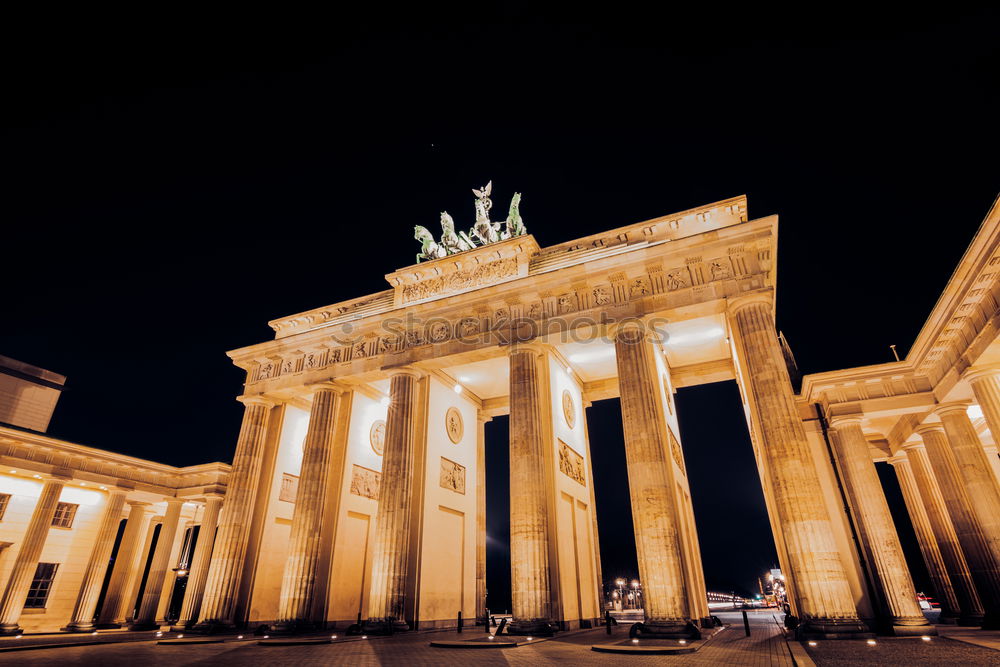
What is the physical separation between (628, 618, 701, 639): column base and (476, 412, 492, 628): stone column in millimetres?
8895

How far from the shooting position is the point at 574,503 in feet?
65.6

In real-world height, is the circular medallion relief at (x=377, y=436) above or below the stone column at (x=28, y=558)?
above

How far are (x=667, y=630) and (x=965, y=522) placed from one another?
41.8ft

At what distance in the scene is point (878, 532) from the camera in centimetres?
1631

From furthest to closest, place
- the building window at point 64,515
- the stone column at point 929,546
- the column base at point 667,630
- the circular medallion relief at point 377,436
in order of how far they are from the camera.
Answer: the building window at point 64,515 < the circular medallion relief at point 377,436 < the stone column at point 929,546 < the column base at point 667,630

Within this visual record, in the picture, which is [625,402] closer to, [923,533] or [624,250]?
[624,250]

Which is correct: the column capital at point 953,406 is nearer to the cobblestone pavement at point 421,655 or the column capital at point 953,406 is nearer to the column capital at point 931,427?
the column capital at point 931,427

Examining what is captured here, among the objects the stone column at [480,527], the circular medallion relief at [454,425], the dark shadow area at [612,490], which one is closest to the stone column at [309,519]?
the circular medallion relief at [454,425]

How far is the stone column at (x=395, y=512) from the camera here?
16.8 metres

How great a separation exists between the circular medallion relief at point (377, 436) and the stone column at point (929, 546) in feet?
76.7

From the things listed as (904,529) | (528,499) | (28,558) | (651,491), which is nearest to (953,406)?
(651,491)

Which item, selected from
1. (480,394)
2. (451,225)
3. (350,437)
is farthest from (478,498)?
(451,225)

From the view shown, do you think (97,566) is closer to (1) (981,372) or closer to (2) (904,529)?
(1) (981,372)

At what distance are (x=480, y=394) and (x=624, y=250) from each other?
10486 mm
